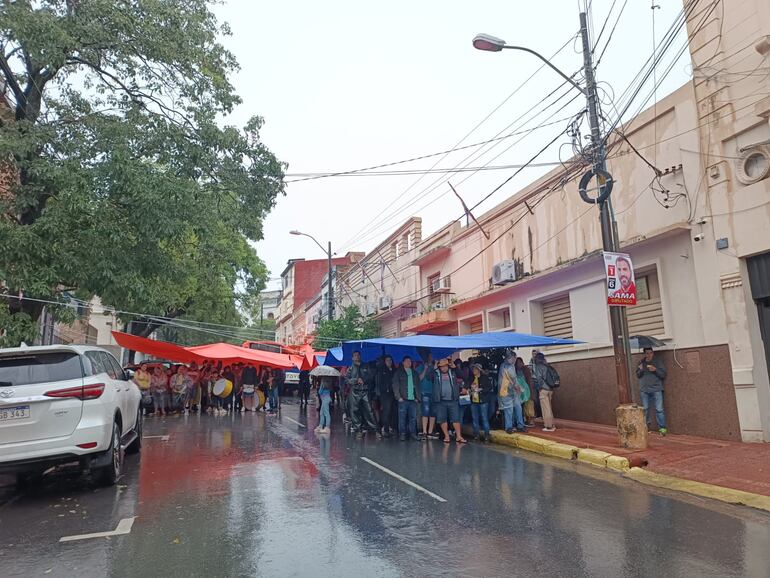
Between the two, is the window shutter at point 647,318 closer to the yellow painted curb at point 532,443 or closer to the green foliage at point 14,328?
the yellow painted curb at point 532,443

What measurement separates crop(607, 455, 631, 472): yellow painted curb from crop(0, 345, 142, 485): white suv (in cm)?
764

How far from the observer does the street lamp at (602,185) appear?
10648 millimetres

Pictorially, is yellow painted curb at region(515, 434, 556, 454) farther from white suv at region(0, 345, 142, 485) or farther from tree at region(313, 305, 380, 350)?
tree at region(313, 305, 380, 350)

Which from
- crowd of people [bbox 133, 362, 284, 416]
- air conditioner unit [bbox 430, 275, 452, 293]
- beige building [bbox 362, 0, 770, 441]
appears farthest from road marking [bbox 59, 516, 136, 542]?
air conditioner unit [bbox 430, 275, 452, 293]

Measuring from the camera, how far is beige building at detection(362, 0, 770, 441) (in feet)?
35.3

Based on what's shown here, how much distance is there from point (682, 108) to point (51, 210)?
13.3 meters

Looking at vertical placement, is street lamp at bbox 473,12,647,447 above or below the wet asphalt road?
above

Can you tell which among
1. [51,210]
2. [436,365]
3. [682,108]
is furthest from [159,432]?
[682,108]

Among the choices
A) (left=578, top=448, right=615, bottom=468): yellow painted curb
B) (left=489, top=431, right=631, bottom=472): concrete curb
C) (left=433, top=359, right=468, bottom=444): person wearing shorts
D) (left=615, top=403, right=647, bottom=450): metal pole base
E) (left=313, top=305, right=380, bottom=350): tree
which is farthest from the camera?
(left=313, top=305, right=380, bottom=350): tree

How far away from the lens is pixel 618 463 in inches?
367

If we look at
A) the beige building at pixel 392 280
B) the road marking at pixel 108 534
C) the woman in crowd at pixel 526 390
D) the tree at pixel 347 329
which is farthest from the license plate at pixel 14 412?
the tree at pixel 347 329

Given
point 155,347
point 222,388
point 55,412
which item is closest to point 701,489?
point 55,412

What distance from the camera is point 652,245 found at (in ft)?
43.1

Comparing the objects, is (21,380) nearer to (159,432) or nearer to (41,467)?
(41,467)
